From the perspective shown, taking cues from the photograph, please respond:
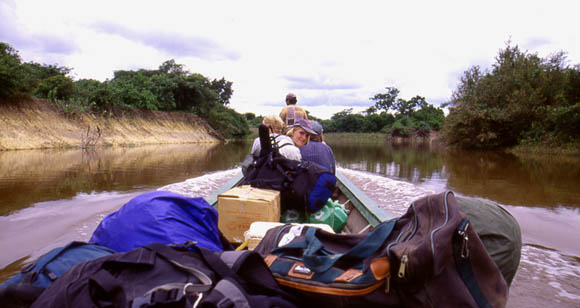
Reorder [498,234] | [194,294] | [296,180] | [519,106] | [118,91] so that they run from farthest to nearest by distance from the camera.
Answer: [118,91], [519,106], [296,180], [498,234], [194,294]

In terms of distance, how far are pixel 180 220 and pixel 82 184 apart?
5.68 metres

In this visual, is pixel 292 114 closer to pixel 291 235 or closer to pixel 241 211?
pixel 241 211

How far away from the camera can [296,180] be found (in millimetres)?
2588

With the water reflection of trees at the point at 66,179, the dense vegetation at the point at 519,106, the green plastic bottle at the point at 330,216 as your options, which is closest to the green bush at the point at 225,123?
the dense vegetation at the point at 519,106

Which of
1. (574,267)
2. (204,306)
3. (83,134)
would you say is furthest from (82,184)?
(83,134)

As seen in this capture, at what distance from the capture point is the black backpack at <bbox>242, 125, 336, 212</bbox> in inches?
101

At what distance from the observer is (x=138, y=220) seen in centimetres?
138

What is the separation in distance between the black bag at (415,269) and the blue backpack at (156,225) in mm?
479

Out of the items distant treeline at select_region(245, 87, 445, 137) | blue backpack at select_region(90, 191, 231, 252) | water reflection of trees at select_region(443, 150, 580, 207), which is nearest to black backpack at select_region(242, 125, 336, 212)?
blue backpack at select_region(90, 191, 231, 252)

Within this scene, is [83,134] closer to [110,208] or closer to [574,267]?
[110,208]

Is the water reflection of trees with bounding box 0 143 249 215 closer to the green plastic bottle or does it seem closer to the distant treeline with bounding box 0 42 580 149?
the green plastic bottle

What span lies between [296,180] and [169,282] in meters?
1.70

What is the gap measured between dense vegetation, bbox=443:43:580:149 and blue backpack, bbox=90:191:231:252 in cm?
1602

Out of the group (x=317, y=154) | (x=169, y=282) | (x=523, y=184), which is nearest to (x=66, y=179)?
(x=317, y=154)
